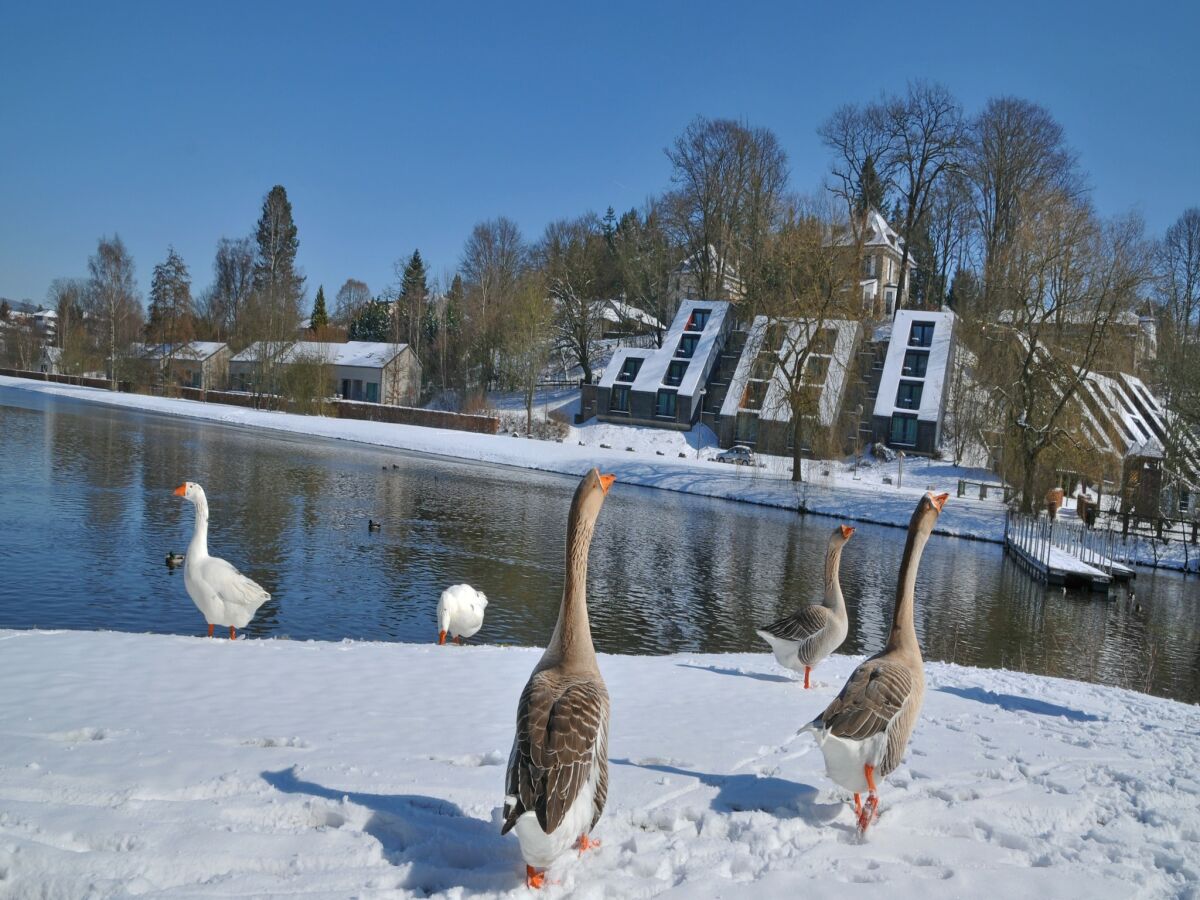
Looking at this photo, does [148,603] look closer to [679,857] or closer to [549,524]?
[679,857]

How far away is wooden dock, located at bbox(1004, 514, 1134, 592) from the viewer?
2562 cm

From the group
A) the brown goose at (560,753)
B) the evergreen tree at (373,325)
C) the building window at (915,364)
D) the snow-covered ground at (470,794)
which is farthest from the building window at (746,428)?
the evergreen tree at (373,325)

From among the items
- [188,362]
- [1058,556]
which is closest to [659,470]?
[1058,556]

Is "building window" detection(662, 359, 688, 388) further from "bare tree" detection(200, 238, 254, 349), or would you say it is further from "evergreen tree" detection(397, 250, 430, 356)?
"bare tree" detection(200, 238, 254, 349)

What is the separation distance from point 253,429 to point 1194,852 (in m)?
61.8

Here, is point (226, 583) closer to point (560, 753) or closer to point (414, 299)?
point (560, 753)

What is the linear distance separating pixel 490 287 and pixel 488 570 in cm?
7863

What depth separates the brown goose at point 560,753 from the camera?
13.4ft

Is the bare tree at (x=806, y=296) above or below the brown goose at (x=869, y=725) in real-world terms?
above

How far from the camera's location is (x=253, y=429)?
59844mm

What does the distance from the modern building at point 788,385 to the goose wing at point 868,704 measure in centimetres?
4015

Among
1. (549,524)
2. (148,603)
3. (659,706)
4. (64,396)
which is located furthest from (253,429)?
(659,706)

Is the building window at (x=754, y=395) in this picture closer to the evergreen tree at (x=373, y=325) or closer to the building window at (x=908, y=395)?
the building window at (x=908, y=395)

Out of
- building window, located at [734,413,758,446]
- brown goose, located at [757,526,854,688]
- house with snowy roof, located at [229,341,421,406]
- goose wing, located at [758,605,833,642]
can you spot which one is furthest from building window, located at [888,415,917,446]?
house with snowy roof, located at [229,341,421,406]
